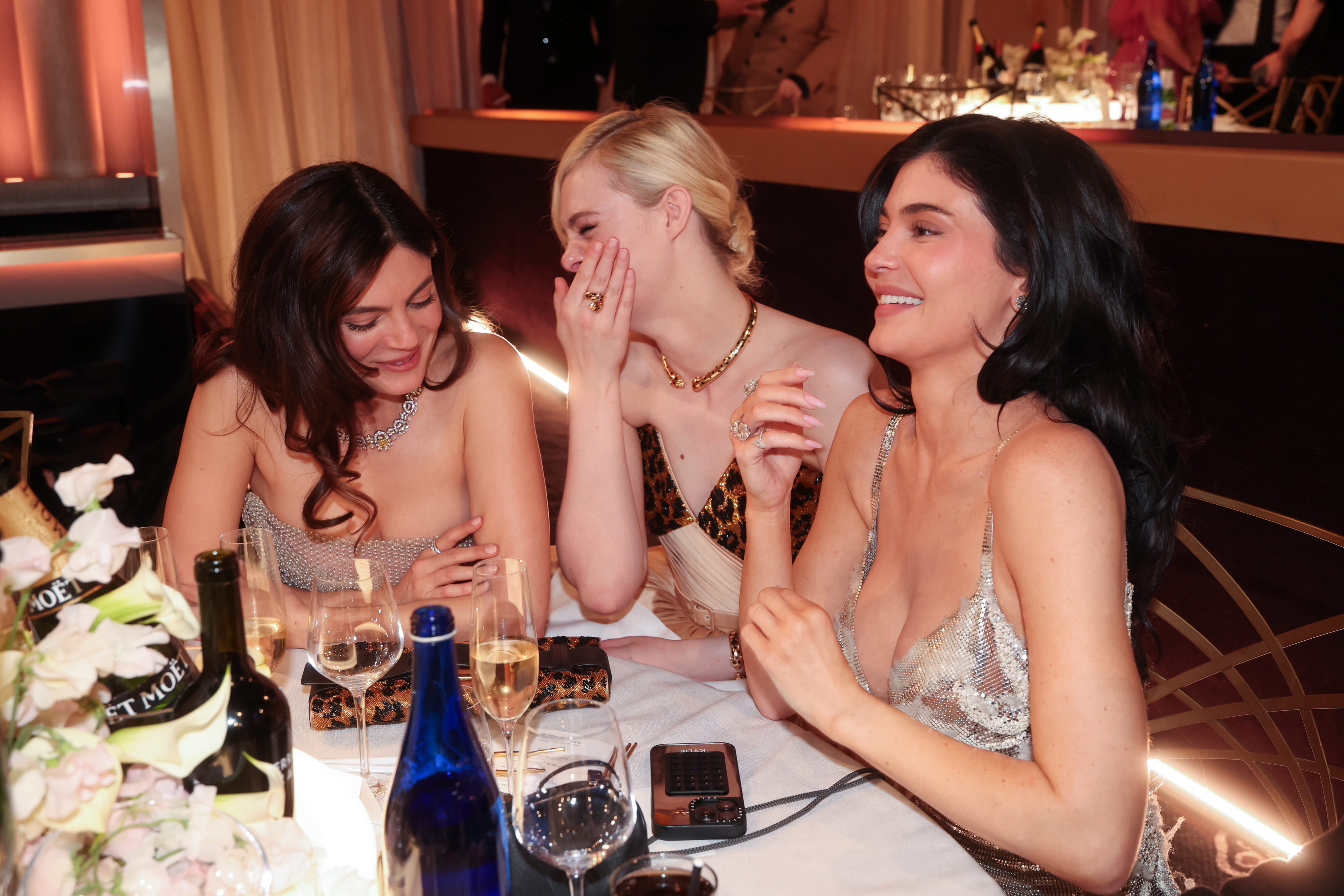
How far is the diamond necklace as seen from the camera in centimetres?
204

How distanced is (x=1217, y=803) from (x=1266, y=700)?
86 centimetres

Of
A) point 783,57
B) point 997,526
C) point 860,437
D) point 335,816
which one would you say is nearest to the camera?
point 335,816

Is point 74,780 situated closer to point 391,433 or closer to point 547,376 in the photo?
point 391,433

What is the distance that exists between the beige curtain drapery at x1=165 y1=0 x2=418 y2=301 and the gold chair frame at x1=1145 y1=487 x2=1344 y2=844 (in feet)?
15.3

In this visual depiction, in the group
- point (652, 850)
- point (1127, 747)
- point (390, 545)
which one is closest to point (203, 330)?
point (390, 545)

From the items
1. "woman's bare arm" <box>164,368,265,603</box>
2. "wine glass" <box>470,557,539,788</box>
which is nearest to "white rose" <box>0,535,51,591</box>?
"wine glass" <box>470,557,539,788</box>

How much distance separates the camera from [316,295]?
1.80 meters

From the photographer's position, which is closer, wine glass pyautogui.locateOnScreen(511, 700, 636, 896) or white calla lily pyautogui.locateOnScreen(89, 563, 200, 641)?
white calla lily pyautogui.locateOnScreen(89, 563, 200, 641)

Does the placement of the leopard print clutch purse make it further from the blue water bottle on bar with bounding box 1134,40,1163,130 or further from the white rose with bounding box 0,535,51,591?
the blue water bottle on bar with bounding box 1134,40,1163,130

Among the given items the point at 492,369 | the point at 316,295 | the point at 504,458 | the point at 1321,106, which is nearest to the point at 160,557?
the point at 316,295

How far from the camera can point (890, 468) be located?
1598 mm

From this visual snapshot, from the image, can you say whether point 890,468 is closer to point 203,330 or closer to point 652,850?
point 652,850

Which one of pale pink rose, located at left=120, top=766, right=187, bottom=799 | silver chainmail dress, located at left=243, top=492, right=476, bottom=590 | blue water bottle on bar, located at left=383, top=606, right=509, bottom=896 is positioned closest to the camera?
pale pink rose, located at left=120, top=766, right=187, bottom=799

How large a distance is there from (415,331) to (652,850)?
1.12 meters
